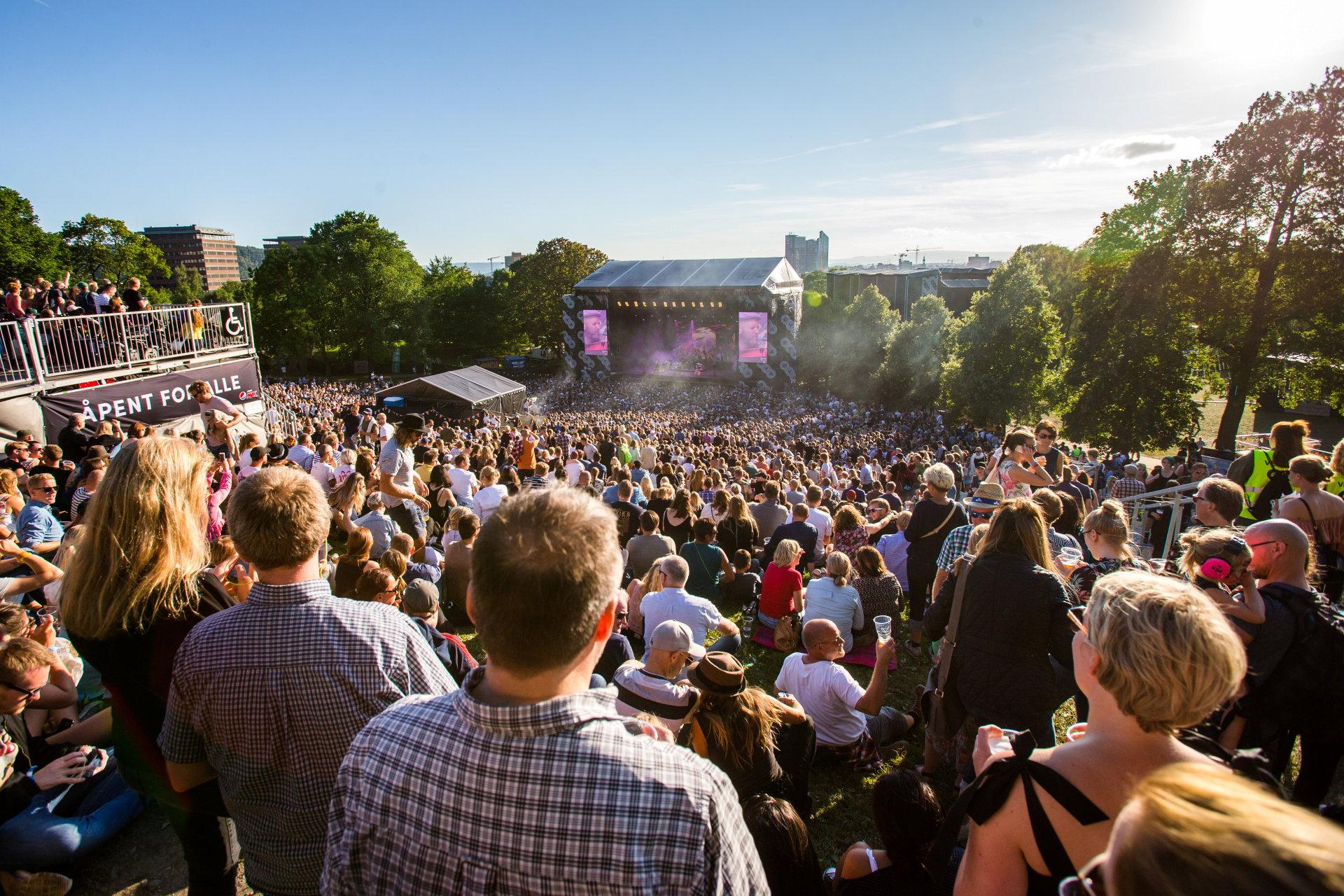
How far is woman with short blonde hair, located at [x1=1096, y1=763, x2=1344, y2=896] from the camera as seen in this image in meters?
0.67

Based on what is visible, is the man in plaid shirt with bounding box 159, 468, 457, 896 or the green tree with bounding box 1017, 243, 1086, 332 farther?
the green tree with bounding box 1017, 243, 1086, 332

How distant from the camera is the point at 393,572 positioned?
3.87 metres

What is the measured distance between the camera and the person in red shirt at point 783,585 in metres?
5.26

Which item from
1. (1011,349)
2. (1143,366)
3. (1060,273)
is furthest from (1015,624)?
(1060,273)

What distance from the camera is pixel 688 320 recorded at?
3978cm

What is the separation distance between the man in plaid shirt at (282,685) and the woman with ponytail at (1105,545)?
3.24 metres

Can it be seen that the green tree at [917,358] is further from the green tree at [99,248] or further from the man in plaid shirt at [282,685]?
the green tree at [99,248]

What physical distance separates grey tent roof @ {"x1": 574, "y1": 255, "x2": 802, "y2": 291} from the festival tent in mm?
14562

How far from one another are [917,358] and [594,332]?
751 inches

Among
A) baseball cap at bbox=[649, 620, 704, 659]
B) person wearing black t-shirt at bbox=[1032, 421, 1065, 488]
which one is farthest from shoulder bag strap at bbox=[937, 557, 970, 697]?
person wearing black t-shirt at bbox=[1032, 421, 1065, 488]

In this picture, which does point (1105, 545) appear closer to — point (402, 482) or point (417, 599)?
point (417, 599)

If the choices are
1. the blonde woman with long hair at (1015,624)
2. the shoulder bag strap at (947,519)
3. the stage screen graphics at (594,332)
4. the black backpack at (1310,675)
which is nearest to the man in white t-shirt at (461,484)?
the shoulder bag strap at (947,519)

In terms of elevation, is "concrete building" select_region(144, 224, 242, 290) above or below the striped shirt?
above

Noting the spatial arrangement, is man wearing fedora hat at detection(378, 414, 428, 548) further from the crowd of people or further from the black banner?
the black banner
